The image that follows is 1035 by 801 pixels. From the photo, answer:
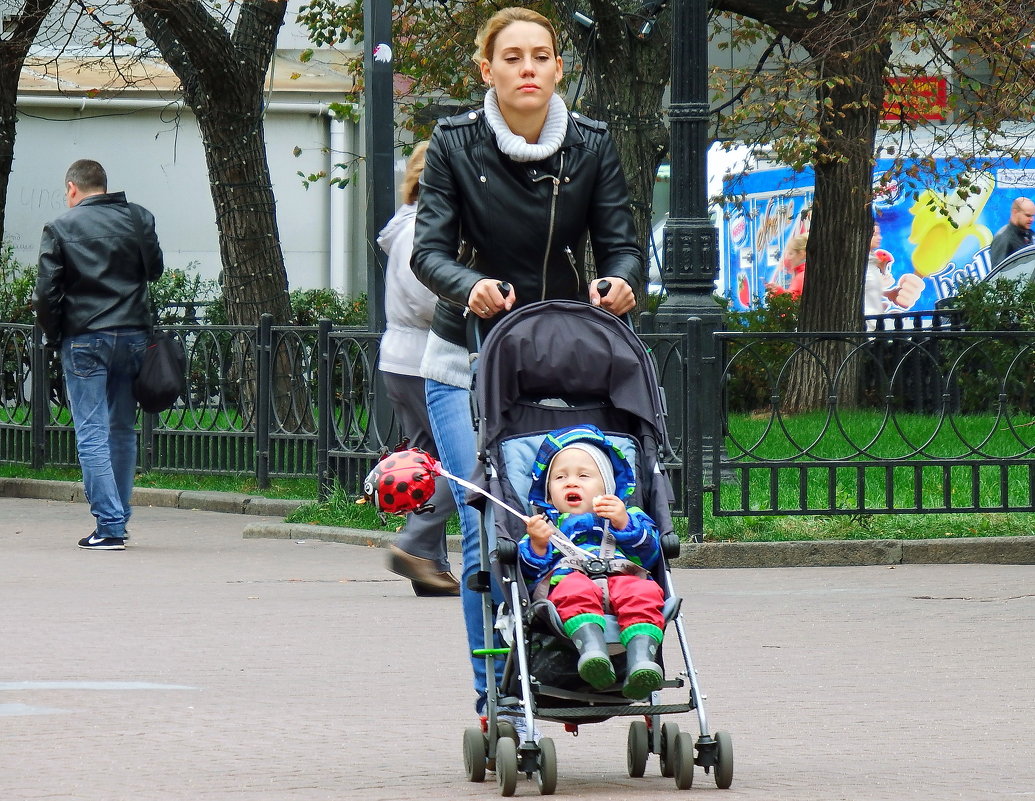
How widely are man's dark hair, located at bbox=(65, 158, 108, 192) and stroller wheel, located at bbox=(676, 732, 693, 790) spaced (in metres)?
7.43

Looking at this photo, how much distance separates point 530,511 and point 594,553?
0.82 feet

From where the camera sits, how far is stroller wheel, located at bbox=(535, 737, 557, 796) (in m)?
4.70

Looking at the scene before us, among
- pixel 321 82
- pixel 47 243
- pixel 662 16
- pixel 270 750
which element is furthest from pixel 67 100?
pixel 270 750

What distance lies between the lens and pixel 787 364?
10.7m

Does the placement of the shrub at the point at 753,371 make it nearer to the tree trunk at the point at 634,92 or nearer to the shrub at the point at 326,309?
the tree trunk at the point at 634,92

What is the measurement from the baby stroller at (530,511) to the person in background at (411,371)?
11.5ft

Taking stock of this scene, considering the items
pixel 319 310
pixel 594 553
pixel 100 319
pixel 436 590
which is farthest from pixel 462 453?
pixel 319 310

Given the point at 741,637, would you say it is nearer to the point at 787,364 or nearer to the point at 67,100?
the point at 787,364

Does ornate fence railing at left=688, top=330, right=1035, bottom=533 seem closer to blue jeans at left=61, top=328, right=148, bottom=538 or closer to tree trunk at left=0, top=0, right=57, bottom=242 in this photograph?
blue jeans at left=61, top=328, right=148, bottom=538

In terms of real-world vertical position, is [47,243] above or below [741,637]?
above

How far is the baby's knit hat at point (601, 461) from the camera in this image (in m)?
4.90

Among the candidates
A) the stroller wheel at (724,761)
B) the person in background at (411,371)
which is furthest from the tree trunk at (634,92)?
the stroller wheel at (724,761)

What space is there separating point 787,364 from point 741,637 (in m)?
3.11

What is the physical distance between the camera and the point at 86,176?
11305 mm
